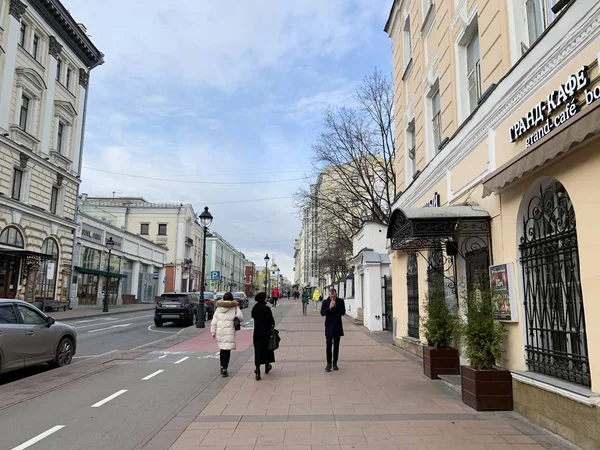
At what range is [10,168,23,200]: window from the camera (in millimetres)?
25953

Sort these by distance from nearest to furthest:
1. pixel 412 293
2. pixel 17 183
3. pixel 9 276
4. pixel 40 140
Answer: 1. pixel 412 293
2. pixel 9 276
3. pixel 17 183
4. pixel 40 140

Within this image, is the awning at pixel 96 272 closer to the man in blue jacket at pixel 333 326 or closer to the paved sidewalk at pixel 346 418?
the man in blue jacket at pixel 333 326

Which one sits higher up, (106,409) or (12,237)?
(12,237)

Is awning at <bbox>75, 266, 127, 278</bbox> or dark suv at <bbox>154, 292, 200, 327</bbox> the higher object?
awning at <bbox>75, 266, 127, 278</bbox>

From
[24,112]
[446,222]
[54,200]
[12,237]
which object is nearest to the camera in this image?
[446,222]

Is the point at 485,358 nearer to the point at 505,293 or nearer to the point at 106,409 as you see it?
the point at 505,293

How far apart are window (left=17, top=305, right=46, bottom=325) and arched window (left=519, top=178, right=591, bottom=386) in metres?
9.18

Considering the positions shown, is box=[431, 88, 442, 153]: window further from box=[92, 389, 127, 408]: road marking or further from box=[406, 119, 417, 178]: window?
box=[92, 389, 127, 408]: road marking

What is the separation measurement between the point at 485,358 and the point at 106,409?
5.38 meters

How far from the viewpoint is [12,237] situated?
25359 millimetres

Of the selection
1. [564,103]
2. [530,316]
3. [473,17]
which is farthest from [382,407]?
[473,17]

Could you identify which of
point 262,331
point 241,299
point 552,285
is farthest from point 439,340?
point 241,299

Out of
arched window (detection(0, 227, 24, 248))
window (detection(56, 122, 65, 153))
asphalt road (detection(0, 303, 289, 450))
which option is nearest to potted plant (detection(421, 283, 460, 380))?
asphalt road (detection(0, 303, 289, 450))

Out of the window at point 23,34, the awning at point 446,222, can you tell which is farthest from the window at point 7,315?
the window at point 23,34
